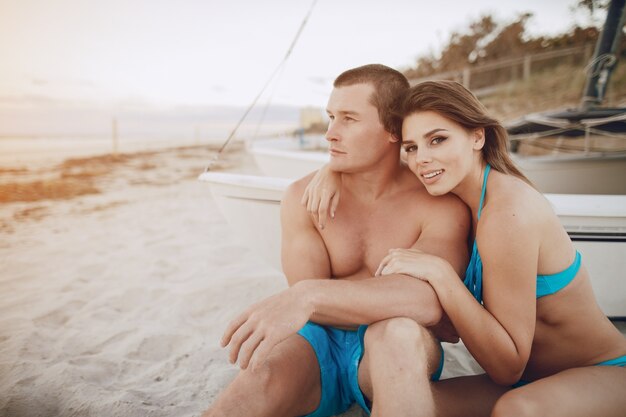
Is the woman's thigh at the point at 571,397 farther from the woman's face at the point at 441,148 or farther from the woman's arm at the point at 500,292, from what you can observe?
Answer: the woman's face at the point at 441,148

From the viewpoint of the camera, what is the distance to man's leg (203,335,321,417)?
1.54m

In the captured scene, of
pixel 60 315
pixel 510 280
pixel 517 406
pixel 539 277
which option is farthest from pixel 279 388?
pixel 60 315

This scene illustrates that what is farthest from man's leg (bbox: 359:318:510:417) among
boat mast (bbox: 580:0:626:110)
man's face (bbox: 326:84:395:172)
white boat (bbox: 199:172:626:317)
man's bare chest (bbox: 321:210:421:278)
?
boat mast (bbox: 580:0:626:110)

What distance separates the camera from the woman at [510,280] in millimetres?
1387

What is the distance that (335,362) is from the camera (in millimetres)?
1865

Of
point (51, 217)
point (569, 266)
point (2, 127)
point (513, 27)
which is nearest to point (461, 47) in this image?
point (513, 27)

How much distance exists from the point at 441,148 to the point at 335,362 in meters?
1.06

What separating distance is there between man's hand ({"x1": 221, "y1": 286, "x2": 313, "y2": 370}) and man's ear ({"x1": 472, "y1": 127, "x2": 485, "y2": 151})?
37.7 inches

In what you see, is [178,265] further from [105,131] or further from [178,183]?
[105,131]

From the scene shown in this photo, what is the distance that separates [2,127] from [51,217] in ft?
67.0

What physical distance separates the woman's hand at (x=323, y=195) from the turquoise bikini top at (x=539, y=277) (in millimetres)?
656

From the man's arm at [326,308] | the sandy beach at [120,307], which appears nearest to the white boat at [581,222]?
the sandy beach at [120,307]

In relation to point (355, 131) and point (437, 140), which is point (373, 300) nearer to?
point (437, 140)

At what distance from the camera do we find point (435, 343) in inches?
60.9
